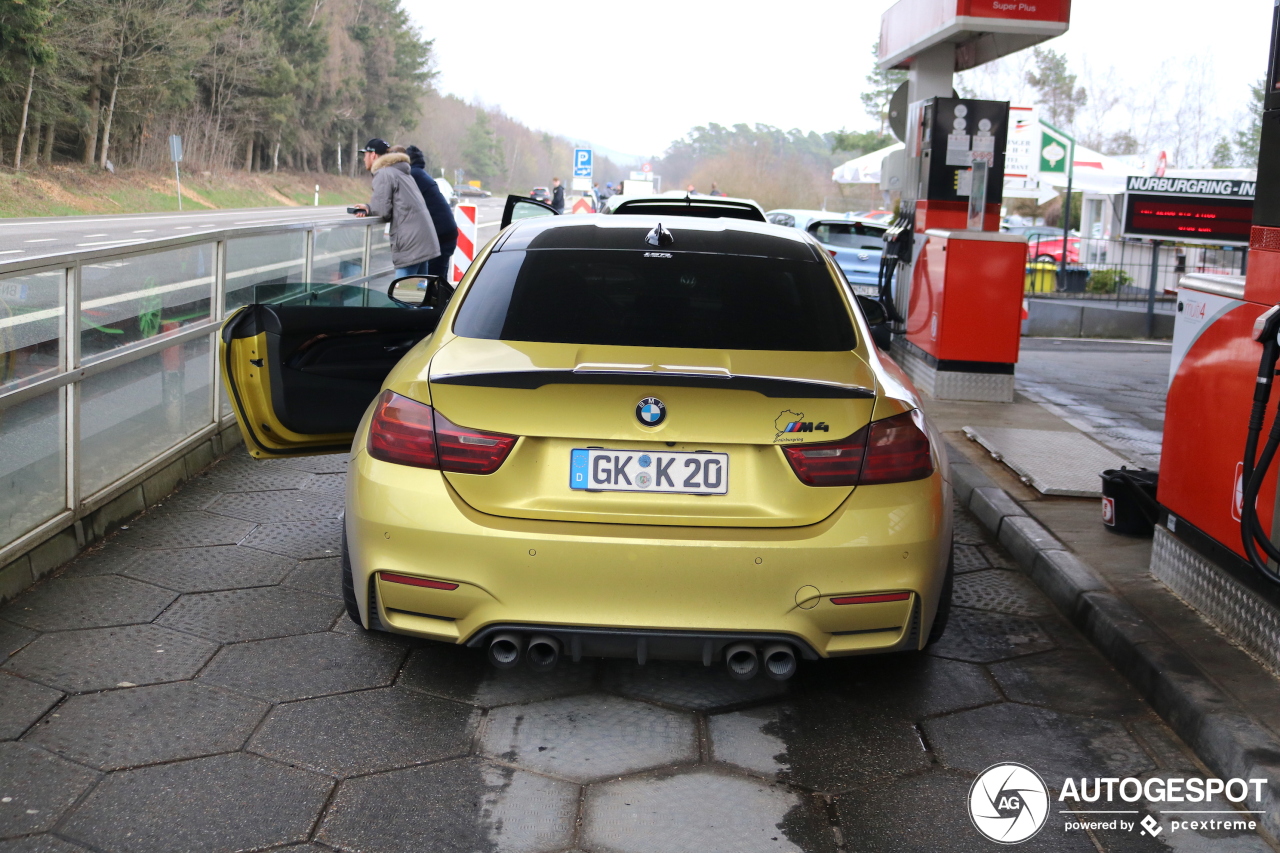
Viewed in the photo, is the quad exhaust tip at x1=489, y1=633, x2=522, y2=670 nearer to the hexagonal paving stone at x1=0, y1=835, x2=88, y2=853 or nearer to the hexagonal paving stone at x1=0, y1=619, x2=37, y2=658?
the hexagonal paving stone at x1=0, y1=835, x2=88, y2=853

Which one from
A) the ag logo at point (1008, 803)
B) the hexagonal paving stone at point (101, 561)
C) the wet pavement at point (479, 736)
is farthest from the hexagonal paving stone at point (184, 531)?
the ag logo at point (1008, 803)

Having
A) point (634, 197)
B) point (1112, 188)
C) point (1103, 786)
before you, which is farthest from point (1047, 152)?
point (1103, 786)

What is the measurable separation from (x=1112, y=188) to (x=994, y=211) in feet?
54.6

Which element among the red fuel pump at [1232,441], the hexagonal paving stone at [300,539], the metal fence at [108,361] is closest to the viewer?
the red fuel pump at [1232,441]

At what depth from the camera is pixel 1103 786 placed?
10.5 ft

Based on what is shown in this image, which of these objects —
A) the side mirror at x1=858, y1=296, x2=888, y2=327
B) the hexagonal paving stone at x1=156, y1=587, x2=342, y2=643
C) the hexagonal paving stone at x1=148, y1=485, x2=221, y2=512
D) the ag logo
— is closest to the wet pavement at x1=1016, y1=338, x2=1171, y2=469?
the side mirror at x1=858, y1=296, x2=888, y2=327

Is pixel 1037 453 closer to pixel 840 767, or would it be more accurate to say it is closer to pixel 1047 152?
pixel 840 767

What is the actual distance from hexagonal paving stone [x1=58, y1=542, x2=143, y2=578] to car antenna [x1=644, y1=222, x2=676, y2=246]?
246 centimetres

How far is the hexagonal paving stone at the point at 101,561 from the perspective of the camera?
15.3ft

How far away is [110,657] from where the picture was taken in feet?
12.6

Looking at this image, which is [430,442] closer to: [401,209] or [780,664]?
[780,664]

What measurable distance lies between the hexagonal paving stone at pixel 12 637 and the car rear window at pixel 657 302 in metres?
1.77

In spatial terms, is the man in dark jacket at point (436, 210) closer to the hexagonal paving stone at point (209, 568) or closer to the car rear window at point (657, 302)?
the hexagonal paving stone at point (209, 568)

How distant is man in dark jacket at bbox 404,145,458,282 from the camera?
10.9 meters
